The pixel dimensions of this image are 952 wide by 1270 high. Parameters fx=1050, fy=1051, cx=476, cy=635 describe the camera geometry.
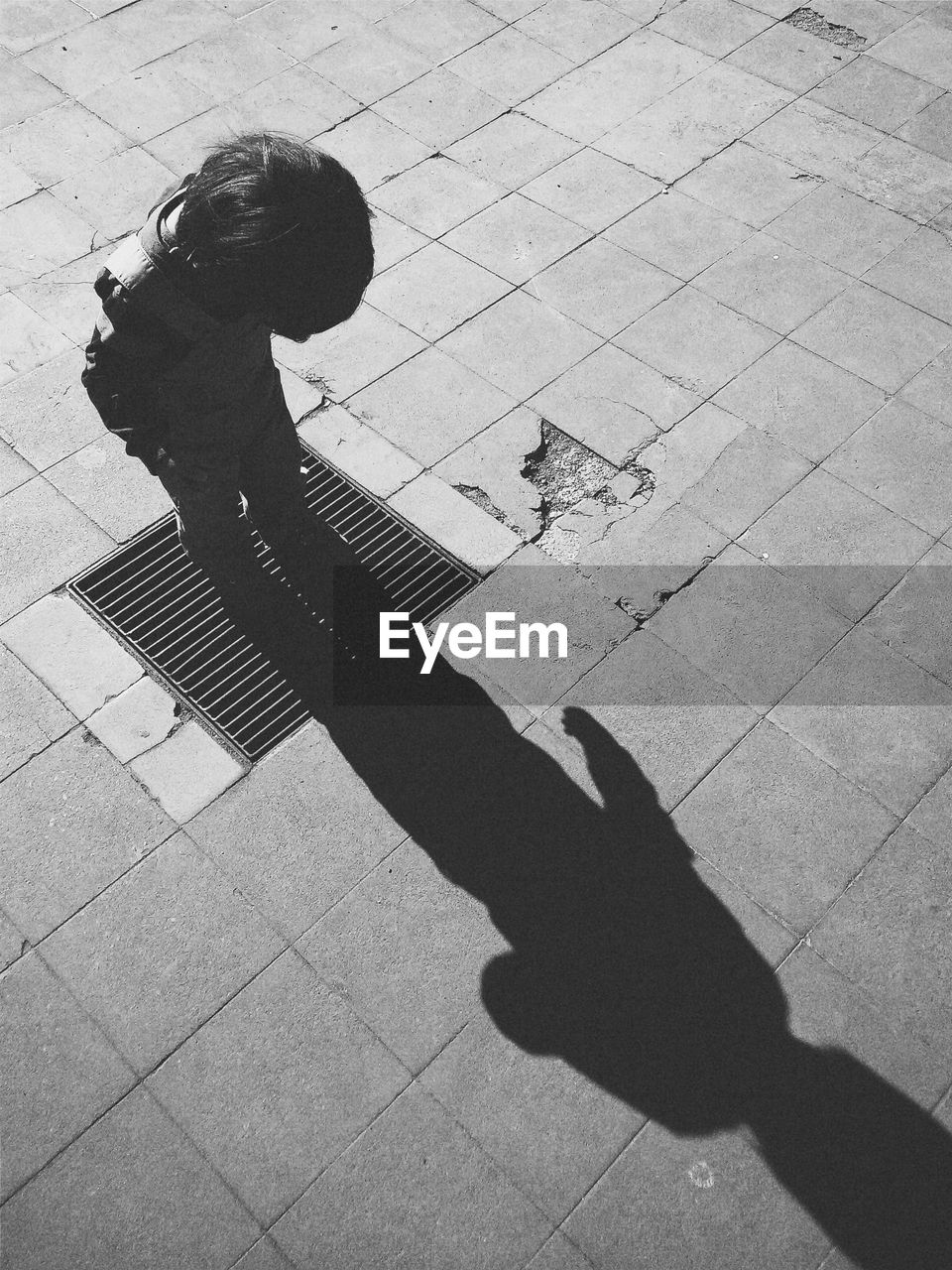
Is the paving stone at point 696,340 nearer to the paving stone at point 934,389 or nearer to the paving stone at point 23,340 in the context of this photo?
the paving stone at point 934,389

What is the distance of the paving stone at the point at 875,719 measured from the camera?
434 centimetres

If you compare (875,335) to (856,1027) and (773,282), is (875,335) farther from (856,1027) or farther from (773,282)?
(856,1027)

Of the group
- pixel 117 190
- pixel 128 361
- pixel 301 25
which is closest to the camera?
pixel 128 361

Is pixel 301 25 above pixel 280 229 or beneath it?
beneath

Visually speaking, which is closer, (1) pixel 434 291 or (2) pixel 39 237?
(1) pixel 434 291

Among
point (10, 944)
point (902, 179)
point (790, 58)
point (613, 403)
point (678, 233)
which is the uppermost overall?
point (790, 58)

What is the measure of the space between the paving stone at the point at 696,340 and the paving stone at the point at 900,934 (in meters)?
2.67

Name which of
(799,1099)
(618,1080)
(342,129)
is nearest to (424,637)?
(618,1080)

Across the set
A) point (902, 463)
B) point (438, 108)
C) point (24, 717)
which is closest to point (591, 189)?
point (438, 108)

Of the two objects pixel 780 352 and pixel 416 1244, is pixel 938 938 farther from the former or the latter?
pixel 780 352

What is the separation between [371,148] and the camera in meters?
6.80

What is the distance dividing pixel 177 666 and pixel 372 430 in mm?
1621

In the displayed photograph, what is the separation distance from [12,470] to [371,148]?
3271 mm

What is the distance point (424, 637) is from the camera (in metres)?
4.71
